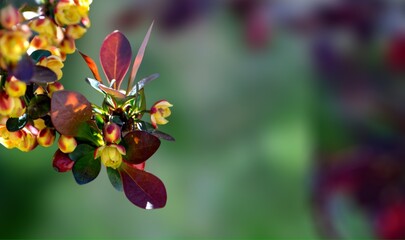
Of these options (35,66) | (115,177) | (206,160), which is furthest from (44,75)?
(206,160)

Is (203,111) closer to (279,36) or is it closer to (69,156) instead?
(279,36)

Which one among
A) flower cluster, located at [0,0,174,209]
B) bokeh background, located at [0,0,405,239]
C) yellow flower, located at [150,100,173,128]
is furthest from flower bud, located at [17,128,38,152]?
bokeh background, located at [0,0,405,239]

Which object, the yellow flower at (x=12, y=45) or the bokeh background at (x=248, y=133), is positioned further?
the bokeh background at (x=248, y=133)

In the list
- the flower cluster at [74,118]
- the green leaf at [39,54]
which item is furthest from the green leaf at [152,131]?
the green leaf at [39,54]

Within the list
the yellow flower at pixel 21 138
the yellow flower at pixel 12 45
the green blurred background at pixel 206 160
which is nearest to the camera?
the yellow flower at pixel 12 45

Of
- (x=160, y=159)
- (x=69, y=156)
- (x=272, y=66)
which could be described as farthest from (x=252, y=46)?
(x=69, y=156)

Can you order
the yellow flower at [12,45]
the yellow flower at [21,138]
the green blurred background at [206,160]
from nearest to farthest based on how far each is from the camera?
the yellow flower at [12,45], the yellow flower at [21,138], the green blurred background at [206,160]

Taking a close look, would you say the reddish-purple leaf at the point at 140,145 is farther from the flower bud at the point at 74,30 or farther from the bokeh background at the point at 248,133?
the bokeh background at the point at 248,133
